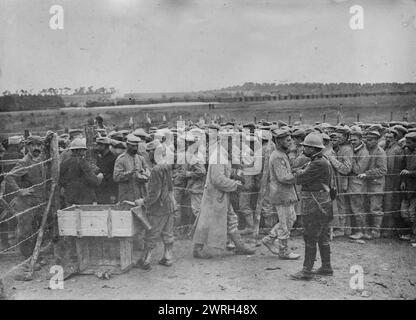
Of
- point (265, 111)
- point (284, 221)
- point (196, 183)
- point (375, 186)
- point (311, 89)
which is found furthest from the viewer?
point (311, 89)

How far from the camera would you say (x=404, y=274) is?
7141 millimetres

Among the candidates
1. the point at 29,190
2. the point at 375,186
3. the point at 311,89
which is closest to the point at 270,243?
the point at 375,186

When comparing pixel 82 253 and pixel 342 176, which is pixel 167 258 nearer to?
pixel 82 253

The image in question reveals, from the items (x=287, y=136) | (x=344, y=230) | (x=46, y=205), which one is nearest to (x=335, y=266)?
(x=344, y=230)

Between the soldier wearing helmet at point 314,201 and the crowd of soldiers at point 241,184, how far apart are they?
2cm

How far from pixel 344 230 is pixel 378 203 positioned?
950 mm

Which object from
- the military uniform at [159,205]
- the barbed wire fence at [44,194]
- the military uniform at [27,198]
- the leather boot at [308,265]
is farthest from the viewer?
the military uniform at [27,198]

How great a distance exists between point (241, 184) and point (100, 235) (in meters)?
2.92

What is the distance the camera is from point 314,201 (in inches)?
272

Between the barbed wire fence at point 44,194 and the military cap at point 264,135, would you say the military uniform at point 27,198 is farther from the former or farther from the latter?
the military cap at point 264,135

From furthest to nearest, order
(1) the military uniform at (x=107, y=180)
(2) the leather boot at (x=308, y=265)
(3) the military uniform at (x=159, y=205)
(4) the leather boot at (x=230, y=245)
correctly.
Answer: (1) the military uniform at (x=107, y=180) < (4) the leather boot at (x=230, y=245) < (3) the military uniform at (x=159, y=205) < (2) the leather boot at (x=308, y=265)

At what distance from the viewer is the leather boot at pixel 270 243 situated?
801cm

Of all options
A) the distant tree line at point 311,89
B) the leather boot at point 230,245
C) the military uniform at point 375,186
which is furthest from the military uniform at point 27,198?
the distant tree line at point 311,89

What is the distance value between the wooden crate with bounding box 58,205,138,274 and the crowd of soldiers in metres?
0.45
